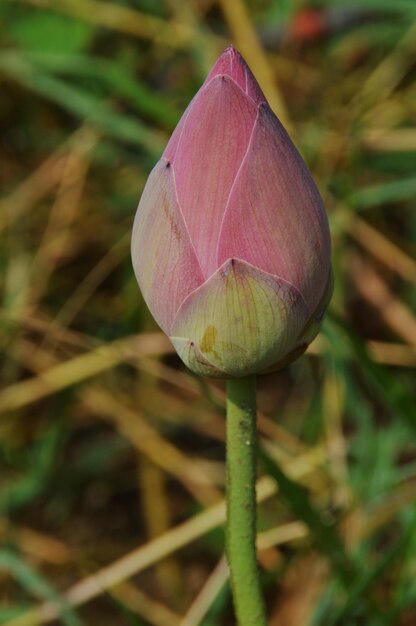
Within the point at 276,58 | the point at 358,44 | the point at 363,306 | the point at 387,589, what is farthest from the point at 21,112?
the point at 387,589

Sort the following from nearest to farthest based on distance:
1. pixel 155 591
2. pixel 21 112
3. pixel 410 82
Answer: pixel 155 591, pixel 410 82, pixel 21 112

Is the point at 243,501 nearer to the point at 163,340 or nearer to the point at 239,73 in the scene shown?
the point at 239,73

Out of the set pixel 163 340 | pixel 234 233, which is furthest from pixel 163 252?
pixel 163 340

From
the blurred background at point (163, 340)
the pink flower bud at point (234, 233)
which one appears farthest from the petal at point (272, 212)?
the blurred background at point (163, 340)

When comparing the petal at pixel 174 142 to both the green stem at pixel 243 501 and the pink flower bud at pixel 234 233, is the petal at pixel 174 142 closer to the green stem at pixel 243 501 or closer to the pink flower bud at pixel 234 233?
the pink flower bud at pixel 234 233

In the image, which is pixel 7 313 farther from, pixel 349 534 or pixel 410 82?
pixel 410 82

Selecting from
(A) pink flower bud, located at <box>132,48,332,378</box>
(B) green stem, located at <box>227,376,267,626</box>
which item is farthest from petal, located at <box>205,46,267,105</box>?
(B) green stem, located at <box>227,376,267,626</box>
